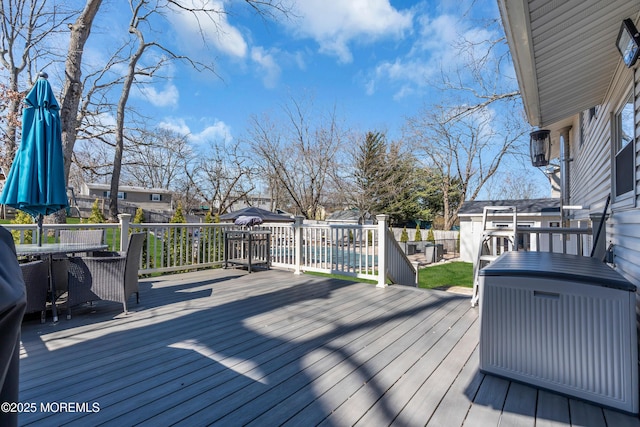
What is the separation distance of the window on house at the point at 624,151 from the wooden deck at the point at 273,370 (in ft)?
6.14

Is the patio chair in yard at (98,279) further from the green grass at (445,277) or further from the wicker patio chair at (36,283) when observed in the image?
the green grass at (445,277)

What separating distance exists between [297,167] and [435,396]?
48.7ft

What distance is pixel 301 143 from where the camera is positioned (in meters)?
16.0

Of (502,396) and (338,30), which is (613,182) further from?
(338,30)

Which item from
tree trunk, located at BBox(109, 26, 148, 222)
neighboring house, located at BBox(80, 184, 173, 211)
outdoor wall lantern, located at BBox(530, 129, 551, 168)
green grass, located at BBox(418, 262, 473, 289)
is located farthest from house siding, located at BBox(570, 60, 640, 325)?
neighboring house, located at BBox(80, 184, 173, 211)

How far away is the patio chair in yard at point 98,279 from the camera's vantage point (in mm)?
3279

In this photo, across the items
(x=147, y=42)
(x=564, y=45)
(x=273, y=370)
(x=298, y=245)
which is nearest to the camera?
(x=273, y=370)

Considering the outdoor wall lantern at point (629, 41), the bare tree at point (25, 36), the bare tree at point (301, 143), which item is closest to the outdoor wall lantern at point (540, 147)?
the outdoor wall lantern at point (629, 41)

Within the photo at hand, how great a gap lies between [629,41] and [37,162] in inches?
215

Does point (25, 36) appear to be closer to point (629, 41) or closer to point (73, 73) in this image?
point (73, 73)

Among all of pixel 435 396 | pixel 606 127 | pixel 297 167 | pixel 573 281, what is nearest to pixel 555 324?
pixel 573 281

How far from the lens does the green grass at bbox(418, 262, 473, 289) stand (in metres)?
9.01

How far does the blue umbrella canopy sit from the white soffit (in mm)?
4429

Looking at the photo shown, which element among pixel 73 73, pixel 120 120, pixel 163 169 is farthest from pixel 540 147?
pixel 163 169
